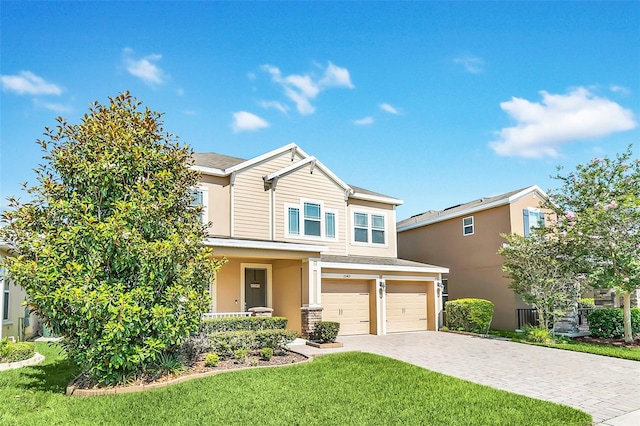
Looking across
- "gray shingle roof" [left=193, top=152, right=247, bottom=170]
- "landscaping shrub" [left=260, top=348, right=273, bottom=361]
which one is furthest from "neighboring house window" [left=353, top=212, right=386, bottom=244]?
"landscaping shrub" [left=260, top=348, right=273, bottom=361]

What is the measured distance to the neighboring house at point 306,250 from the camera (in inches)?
580

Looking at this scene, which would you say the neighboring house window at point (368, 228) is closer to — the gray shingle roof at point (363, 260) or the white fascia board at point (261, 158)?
the gray shingle roof at point (363, 260)

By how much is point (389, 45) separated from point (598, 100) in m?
8.55

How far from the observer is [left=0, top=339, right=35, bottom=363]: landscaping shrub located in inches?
416

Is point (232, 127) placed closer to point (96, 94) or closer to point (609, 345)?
point (96, 94)

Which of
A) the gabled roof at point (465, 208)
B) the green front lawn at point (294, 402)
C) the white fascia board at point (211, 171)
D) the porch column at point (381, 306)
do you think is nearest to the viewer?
the green front lawn at point (294, 402)

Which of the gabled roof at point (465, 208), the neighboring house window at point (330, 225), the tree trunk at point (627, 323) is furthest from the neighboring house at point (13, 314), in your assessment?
the tree trunk at point (627, 323)

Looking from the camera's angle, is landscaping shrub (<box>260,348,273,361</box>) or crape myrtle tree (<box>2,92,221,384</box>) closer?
crape myrtle tree (<box>2,92,221,384</box>)

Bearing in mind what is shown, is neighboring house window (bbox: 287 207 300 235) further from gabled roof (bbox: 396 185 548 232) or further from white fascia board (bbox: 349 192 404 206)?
gabled roof (bbox: 396 185 548 232)

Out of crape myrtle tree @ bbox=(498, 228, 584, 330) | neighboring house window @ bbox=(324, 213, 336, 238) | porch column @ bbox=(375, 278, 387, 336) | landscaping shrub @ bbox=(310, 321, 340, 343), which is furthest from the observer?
neighboring house window @ bbox=(324, 213, 336, 238)

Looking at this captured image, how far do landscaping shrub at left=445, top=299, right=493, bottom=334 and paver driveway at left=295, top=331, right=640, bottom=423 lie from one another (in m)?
1.24

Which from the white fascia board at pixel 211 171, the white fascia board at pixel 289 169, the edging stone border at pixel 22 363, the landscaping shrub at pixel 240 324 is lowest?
the edging stone border at pixel 22 363

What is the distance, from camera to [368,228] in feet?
61.3

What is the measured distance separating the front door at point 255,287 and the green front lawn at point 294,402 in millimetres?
6270
